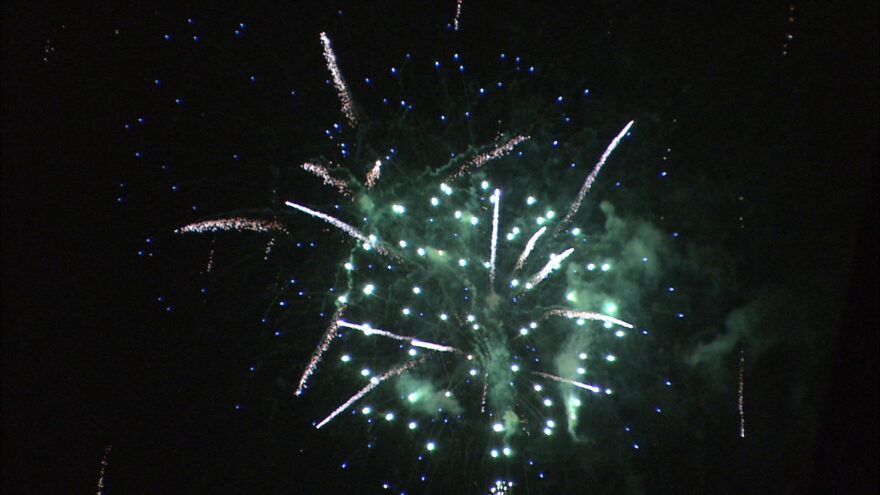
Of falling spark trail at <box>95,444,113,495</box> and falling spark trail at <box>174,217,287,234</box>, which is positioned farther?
falling spark trail at <box>95,444,113,495</box>

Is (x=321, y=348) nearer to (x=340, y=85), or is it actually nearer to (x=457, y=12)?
(x=340, y=85)

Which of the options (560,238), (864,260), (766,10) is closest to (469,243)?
(560,238)

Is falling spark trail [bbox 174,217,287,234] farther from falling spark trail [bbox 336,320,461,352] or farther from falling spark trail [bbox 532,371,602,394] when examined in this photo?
falling spark trail [bbox 532,371,602,394]

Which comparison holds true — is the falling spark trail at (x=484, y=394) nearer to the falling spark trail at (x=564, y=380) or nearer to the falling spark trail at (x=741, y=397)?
the falling spark trail at (x=564, y=380)

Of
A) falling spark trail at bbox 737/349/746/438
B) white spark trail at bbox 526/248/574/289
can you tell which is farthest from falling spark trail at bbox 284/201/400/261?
falling spark trail at bbox 737/349/746/438

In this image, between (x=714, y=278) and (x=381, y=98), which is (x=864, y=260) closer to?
(x=714, y=278)

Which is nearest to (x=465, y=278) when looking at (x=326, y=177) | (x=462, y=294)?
(x=462, y=294)
